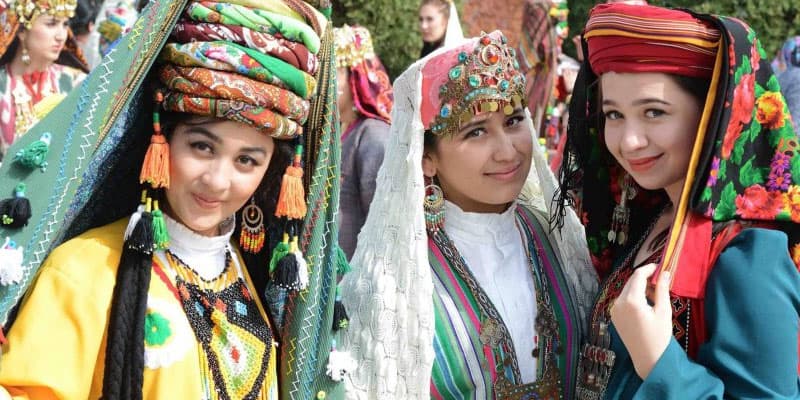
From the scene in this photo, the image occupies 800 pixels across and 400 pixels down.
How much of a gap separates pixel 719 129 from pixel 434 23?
181 inches

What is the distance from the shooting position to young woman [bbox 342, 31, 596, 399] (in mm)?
2730

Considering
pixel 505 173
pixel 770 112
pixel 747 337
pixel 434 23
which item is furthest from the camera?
pixel 434 23

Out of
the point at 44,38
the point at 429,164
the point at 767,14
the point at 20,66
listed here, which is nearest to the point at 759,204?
the point at 429,164

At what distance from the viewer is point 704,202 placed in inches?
90.7

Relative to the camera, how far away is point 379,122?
17.3 feet

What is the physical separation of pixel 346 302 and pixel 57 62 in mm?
3821

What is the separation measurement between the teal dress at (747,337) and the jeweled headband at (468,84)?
0.86 m

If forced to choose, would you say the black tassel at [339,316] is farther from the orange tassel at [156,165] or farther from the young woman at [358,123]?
the young woman at [358,123]

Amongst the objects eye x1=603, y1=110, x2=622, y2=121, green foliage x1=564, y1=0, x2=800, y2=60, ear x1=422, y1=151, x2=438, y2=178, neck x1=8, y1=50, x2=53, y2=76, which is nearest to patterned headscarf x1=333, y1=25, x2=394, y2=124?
neck x1=8, y1=50, x2=53, y2=76

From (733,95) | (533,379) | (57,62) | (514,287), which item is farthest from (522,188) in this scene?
(57,62)

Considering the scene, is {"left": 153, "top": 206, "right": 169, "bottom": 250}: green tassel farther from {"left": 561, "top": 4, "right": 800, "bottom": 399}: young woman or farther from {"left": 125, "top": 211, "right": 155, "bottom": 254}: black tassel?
{"left": 561, "top": 4, "right": 800, "bottom": 399}: young woman

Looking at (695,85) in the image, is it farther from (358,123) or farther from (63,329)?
(358,123)

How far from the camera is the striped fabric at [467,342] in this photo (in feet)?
9.07

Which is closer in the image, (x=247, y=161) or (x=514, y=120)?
(x=247, y=161)
